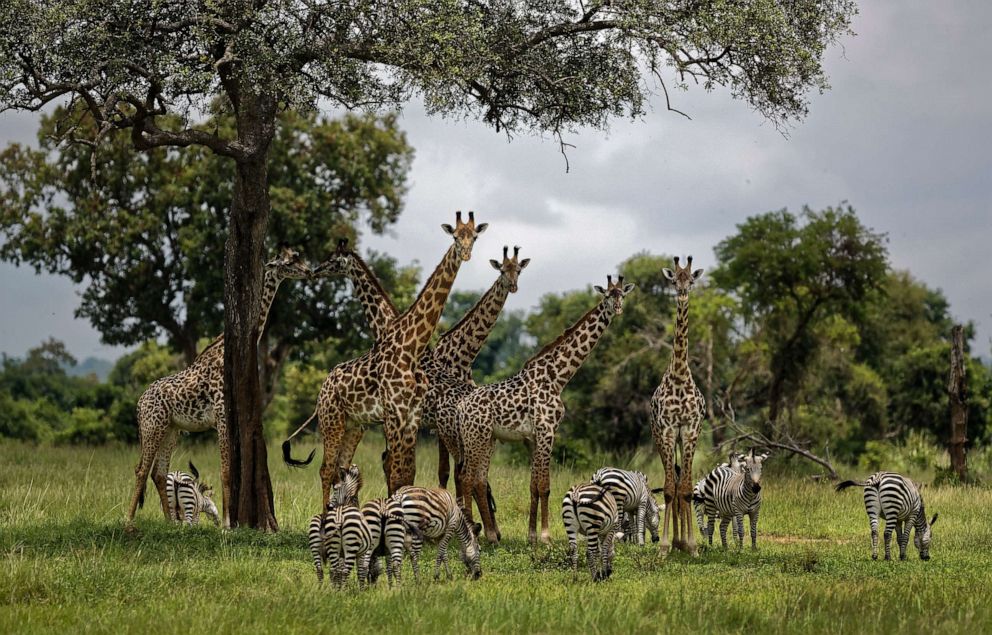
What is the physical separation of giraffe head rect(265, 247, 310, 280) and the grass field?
3329 millimetres

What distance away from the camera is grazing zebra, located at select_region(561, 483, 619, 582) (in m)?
11.5

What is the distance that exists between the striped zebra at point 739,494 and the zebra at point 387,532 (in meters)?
4.27

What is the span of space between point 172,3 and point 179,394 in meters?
5.07

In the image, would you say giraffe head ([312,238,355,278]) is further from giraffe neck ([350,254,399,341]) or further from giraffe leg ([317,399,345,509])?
giraffe leg ([317,399,345,509])

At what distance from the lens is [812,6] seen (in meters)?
17.5

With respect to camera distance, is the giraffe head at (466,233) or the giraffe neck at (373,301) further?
the giraffe neck at (373,301)

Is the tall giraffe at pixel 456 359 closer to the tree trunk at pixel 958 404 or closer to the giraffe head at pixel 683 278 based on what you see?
the giraffe head at pixel 683 278

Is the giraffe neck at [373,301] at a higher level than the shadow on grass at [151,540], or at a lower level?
higher

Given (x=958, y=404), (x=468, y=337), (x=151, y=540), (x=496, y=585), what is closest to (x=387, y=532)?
(x=496, y=585)

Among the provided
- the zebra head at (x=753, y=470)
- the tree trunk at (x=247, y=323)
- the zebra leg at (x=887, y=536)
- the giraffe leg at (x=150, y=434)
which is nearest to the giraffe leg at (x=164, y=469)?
the giraffe leg at (x=150, y=434)

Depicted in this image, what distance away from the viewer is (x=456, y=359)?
15.8m

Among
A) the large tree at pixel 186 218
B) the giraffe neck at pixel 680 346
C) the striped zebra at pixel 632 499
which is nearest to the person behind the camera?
the striped zebra at pixel 632 499

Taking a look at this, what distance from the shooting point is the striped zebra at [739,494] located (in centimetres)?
1362

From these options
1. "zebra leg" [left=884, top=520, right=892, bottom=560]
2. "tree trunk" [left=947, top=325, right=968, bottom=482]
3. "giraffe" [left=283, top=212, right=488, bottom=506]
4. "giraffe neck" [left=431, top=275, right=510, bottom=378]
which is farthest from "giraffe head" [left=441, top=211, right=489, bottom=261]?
"tree trunk" [left=947, top=325, right=968, bottom=482]
